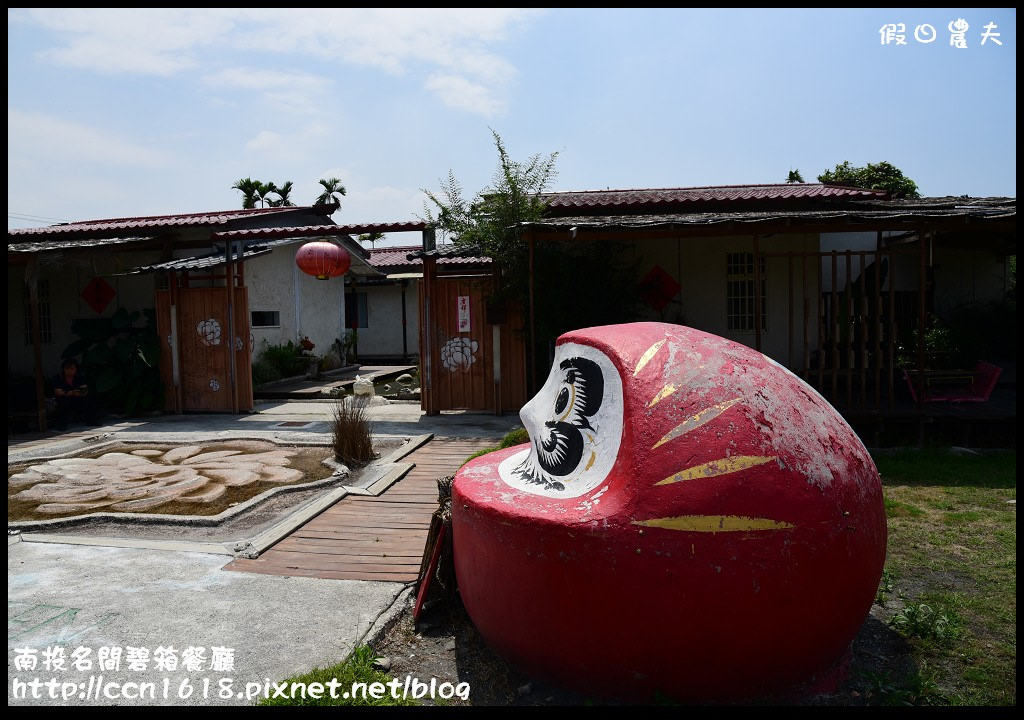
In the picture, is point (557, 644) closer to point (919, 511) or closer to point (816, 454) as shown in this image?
point (816, 454)

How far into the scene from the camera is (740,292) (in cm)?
1146

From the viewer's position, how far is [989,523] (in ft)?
17.6

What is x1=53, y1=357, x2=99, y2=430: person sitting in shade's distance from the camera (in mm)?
10648

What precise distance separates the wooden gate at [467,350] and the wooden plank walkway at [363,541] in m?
4.35

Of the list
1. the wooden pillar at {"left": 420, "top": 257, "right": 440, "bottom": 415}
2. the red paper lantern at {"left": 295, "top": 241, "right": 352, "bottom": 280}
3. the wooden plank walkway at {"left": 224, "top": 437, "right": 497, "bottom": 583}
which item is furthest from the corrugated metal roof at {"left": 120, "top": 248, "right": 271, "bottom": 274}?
the wooden plank walkway at {"left": 224, "top": 437, "right": 497, "bottom": 583}

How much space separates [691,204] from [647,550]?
1005 centimetres

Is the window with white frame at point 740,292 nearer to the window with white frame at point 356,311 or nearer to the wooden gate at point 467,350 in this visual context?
the wooden gate at point 467,350

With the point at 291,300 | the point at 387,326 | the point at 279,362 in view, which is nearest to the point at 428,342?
the point at 279,362

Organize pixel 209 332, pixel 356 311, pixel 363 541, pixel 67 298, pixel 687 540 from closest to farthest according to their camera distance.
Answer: pixel 687 540 → pixel 363 541 → pixel 209 332 → pixel 67 298 → pixel 356 311

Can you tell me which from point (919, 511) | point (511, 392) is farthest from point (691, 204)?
point (919, 511)

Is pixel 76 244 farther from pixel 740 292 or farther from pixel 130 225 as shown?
pixel 740 292

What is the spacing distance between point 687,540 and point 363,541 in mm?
3206

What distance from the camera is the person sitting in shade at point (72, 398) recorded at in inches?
419

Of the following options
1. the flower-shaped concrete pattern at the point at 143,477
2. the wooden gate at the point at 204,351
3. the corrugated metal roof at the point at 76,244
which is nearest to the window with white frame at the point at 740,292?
the flower-shaped concrete pattern at the point at 143,477
